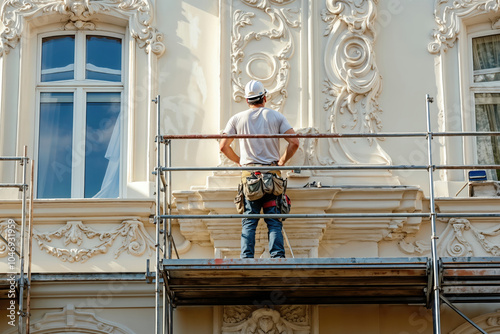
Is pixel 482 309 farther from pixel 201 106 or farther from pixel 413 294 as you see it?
pixel 201 106

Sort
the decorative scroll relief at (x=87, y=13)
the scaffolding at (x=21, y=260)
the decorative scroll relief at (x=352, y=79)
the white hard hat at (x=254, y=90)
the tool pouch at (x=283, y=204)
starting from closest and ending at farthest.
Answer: the tool pouch at (x=283, y=204)
the scaffolding at (x=21, y=260)
the white hard hat at (x=254, y=90)
the decorative scroll relief at (x=352, y=79)
the decorative scroll relief at (x=87, y=13)

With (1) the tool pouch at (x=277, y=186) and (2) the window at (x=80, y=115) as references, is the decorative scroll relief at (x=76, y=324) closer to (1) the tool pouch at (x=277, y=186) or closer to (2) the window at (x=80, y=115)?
(2) the window at (x=80, y=115)

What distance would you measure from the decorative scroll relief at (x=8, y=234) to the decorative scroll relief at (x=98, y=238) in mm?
199

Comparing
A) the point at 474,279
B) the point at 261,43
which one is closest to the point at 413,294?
the point at 474,279

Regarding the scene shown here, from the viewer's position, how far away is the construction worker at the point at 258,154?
13.6m

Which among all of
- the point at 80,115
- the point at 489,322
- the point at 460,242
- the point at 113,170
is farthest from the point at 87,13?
the point at 489,322

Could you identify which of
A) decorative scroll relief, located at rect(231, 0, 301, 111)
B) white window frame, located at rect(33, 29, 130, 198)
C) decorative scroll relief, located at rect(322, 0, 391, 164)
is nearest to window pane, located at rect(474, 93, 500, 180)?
decorative scroll relief, located at rect(322, 0, 391, 164)

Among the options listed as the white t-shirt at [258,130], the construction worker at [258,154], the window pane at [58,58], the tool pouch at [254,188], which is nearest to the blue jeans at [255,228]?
the construction worker at [258,154]

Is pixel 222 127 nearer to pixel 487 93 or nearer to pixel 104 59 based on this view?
pixel 104 59

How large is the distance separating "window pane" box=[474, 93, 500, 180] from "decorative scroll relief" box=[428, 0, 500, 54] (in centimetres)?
69

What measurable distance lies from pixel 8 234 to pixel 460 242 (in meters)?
4.73

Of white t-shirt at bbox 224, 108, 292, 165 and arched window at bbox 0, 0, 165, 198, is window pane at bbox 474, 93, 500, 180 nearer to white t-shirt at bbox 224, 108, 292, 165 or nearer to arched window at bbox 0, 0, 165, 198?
white t-shirt at bbox 224, 108, 292, 165

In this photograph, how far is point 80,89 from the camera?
50.7 ft

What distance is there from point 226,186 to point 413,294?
2248 mm
